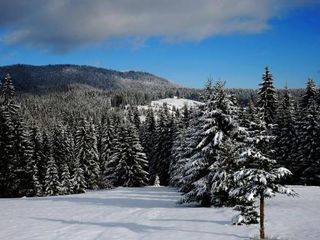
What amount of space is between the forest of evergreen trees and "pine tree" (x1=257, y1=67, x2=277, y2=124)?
0.14 meters

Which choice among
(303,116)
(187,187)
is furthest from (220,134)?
(303,116)

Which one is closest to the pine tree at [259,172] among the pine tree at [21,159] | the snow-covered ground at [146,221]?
the snow-covered ground at [146,221]

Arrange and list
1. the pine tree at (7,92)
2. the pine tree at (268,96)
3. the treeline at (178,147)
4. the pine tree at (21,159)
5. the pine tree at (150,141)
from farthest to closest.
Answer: the pine tree at (150,141) < the pine tree at (268,96) < the pine tree at (7,92) < the pine tree at (21,159) < the treeline at (178,147)

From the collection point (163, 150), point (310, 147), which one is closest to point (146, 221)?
point (310, 147)

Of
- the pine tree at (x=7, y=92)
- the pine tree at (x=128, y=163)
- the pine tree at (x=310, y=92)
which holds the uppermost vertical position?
the pine tree at (x=310, y=92)

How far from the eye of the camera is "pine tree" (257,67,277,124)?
57500 mm

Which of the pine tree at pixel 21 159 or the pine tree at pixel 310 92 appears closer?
the pine tree at pixel 21 159

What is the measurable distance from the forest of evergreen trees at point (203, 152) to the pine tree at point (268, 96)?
0.46 ft

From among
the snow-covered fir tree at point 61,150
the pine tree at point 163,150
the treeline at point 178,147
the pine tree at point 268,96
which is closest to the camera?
the treeline at point 178,147

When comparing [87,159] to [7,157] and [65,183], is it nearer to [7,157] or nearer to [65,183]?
[65,183]

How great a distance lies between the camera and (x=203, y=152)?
3228 centimetres

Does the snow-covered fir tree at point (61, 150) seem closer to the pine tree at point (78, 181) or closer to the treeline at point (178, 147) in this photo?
the treeline at point (178, 147)

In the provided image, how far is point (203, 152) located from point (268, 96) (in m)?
29.1

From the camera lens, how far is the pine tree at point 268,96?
2264 inches
